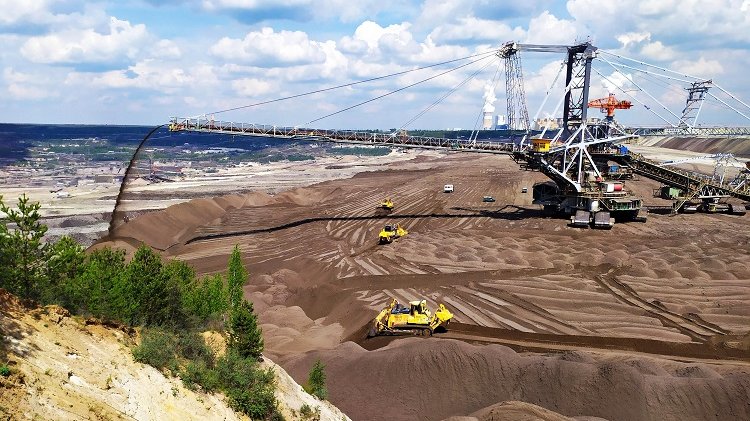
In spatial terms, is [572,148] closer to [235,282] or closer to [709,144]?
[235,282]

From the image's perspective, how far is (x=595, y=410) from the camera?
58.5ft

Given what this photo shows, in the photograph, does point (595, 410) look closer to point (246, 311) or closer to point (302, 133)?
point (246, 311)

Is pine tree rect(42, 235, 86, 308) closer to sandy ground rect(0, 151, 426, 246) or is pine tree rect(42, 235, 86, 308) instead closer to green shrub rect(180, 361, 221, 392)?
green shrub rect(180, 361, 221, 392)

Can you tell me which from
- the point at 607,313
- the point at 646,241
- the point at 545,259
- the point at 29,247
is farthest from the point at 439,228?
the point at 29,247

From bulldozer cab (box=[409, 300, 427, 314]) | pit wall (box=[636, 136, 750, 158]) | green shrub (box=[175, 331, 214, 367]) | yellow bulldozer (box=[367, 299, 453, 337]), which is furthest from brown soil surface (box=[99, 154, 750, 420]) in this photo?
pit wall (box=[636, 136, 750, 158])

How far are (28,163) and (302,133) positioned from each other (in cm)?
11201

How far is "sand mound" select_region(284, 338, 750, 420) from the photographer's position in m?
17.2

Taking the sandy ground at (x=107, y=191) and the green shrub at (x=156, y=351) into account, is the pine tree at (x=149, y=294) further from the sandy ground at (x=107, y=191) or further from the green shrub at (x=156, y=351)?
the sandy ground at (x=107, y=191)

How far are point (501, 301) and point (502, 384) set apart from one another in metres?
10.7

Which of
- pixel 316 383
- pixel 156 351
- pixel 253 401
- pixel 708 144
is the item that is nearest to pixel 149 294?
pixel 156 351

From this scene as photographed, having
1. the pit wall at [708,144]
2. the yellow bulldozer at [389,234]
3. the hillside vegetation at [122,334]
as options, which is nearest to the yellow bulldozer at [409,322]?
the hillside vegetation at [122,334]

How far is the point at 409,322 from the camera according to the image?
25828mm

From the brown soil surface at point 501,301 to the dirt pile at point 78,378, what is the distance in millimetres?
7278

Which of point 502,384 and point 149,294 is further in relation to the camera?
point 502,384
